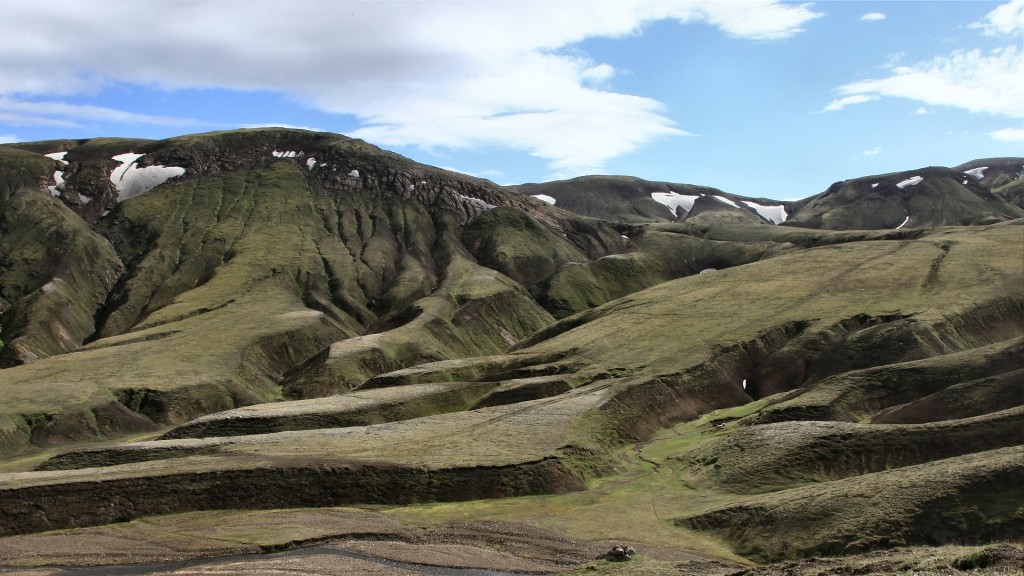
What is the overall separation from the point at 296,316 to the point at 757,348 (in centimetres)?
9064

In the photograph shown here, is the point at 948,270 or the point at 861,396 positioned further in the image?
the point at 948,270

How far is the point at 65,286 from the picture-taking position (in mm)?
182875

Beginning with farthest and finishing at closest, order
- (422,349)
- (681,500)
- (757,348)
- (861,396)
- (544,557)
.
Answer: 1. (422,349)
2. (757,348)
3. (861,396)
4. (681,500)
5. (544,557)

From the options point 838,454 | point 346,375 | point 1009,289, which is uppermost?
point 1009,289

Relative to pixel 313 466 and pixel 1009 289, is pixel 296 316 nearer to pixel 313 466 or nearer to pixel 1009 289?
pixel 313 466

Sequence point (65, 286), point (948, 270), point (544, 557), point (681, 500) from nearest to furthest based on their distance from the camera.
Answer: point (544, 557) → point (681, 500) → point (948, 270) → point (65, 286)

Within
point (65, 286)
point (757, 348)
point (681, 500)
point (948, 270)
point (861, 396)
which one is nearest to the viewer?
point (681, 500)

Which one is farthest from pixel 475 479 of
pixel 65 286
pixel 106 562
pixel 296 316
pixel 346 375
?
pixel 65 286

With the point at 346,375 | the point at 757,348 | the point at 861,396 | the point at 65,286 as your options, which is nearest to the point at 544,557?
the point at 861,396

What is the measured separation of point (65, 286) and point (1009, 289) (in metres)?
173

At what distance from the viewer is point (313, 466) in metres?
71.8

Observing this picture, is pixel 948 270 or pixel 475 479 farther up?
pixel 948 270

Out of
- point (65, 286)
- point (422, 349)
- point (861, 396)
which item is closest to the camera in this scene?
point (861, 396)

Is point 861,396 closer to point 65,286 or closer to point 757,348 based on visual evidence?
point 757,348
